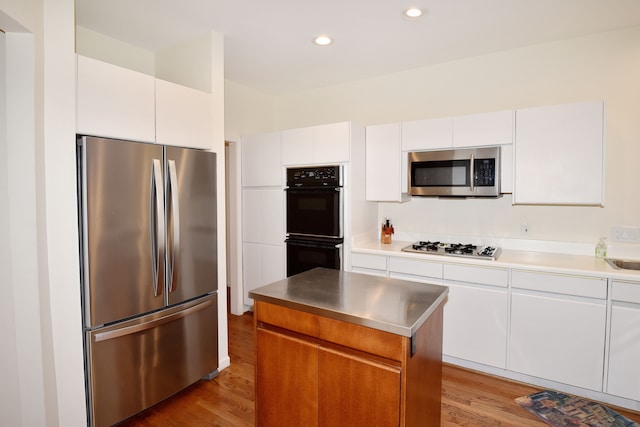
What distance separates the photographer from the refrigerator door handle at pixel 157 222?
2238 millimetres

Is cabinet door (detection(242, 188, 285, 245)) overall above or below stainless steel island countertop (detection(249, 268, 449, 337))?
above

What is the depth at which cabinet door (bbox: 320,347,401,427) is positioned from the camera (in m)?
1.46

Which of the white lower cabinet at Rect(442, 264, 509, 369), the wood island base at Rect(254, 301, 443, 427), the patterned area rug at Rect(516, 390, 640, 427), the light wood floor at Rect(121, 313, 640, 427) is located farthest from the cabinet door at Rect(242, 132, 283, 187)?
the patterned area rug at Rect(516, 390, 640, 427)

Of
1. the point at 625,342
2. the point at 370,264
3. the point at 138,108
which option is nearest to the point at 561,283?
the point at 625,342

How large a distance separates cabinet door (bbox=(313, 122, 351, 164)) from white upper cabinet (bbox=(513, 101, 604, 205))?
1.46m

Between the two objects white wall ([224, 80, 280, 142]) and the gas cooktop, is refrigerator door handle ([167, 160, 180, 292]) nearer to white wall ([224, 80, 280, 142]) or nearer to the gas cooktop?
white wall ([224, 80, 280, 142])

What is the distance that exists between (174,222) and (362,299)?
55.7 inches

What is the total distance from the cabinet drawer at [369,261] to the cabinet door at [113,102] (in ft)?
6.75

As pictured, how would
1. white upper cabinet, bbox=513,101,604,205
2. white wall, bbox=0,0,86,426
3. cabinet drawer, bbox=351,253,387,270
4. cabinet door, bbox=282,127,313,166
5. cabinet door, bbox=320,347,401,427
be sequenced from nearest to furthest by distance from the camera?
1. cabinet door, bbox=320,347,401,427
2. white wall, bbox=0,0,86,426
3. white upper cabinet, bbox=513,101,604,205
4. cabinet drawer, bbox=351,253,387,270
5. cabinet door, bbox=282,127,313,166

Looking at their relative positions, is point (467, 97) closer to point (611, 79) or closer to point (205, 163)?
point (611, 79)

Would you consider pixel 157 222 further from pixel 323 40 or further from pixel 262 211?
pixel 323 40

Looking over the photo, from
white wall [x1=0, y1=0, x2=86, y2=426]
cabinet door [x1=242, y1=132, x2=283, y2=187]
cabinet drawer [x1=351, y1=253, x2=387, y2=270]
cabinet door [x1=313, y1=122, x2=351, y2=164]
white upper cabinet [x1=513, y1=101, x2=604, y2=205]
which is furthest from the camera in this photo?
cabinet door [x1=242, y1=132, x2=283, y2=187]

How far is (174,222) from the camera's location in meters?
2.36

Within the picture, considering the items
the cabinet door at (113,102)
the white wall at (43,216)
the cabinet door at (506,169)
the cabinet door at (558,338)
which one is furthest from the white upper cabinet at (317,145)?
the white wall at (43,216)
